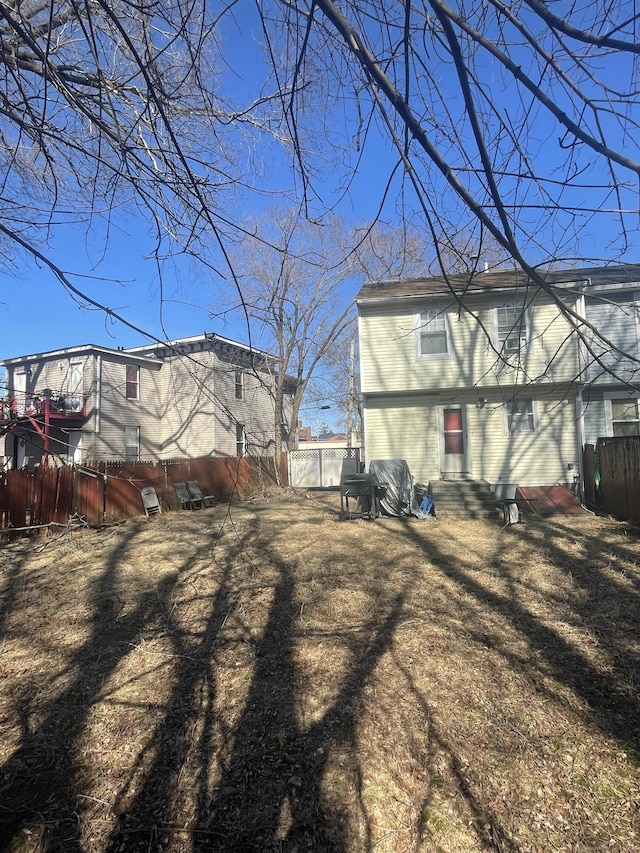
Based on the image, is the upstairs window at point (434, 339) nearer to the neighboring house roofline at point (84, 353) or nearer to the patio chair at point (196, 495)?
the patio chair at point (196, 495)

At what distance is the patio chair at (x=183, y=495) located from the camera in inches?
541

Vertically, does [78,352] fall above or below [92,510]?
above

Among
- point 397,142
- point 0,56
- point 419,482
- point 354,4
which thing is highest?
point 0,56

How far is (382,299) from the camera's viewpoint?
12352mm

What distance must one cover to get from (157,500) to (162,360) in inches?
408

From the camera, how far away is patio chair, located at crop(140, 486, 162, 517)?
12.3 meters

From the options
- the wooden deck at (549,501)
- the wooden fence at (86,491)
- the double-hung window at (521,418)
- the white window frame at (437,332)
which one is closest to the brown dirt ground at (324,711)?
the wooden fence at (86,491)

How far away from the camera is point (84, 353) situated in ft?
61.1

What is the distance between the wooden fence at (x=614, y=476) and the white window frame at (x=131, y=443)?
16614 mm

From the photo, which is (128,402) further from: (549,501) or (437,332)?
(549,501)

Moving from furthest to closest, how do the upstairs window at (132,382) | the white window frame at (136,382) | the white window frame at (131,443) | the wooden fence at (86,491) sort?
the upstairs window at (132,382), the white window frame at (136,382), the white window frame at (131,443), the wooden fence at (86,491)

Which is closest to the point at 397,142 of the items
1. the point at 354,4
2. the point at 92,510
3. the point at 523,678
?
the point at 354,4

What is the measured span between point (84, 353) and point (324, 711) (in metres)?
19.0

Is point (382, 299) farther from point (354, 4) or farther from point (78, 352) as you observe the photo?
point (78, 352)
